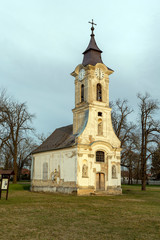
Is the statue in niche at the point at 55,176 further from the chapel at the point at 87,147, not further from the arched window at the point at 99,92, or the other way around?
the arched window at the point at 99,92

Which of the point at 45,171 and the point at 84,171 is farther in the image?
the point at 45,171

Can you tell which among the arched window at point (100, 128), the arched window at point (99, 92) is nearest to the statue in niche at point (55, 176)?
the arched window at point (100, 128)

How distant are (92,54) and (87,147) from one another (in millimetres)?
12105

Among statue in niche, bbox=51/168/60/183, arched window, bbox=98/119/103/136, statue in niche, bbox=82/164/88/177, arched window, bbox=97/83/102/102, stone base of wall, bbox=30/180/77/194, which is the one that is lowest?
stone base of wall, bbox=30/180/77/194

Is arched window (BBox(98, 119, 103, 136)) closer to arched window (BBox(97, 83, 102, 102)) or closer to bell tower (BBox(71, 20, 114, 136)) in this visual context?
bell tower (BBox(71, 20, 114, 136))

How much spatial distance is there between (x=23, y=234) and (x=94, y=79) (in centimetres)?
2344

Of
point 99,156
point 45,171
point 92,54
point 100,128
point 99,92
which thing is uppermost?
point 92,54

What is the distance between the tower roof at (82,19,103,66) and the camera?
31.7m

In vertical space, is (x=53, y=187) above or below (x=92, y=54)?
below

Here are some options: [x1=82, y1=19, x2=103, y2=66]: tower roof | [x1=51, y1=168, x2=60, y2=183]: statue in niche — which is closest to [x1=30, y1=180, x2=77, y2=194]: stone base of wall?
[x1=51, y1=168, x2=60, y2=183]: statue in niche

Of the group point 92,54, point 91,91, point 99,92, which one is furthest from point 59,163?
point 92,54

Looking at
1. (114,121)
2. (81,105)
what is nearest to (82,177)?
(81,105)

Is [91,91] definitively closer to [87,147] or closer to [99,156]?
[87,147]

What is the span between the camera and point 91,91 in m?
30.1
